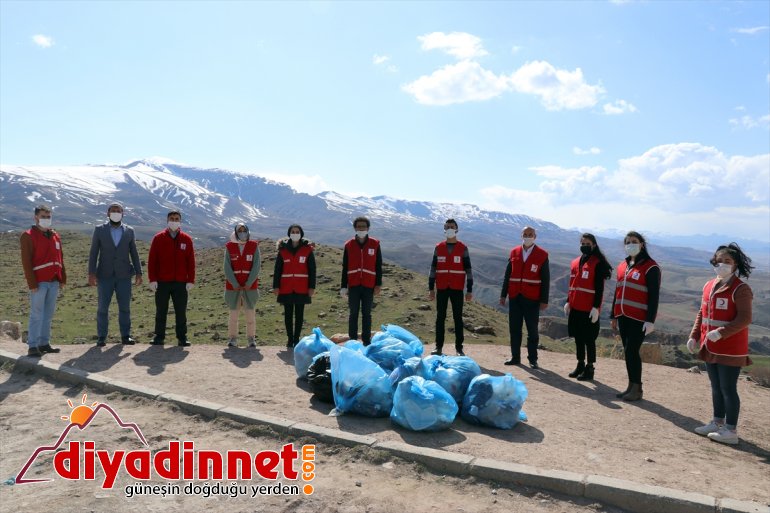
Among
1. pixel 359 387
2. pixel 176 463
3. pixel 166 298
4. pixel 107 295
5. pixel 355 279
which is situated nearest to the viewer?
pixel 176 463

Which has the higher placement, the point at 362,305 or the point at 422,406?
the point at 362,305

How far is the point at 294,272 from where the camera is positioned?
378 inches

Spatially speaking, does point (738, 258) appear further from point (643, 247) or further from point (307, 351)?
point (307, 351)

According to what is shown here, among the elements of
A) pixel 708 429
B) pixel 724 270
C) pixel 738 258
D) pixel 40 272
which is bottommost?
pixel 708 429

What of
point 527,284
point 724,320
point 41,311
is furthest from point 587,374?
point 41,311

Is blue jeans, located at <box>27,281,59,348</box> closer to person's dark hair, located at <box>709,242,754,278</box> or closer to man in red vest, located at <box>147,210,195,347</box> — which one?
man in red vest, located at <box>147,210,195,347</box>

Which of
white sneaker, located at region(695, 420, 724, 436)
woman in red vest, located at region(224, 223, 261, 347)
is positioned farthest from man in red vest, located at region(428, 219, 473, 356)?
white sneaker, located at region(695, 420, 724, 436)

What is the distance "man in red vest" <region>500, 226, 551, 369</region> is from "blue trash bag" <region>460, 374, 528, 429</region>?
2.83 meters

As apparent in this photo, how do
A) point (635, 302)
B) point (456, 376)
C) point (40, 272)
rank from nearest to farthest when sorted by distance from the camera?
point (456, 376)
point (635, 302)
point (40, 272)

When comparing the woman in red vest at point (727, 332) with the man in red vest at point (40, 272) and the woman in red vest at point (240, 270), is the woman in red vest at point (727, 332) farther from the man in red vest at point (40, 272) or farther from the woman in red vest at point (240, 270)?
the man in red vest at point (40, 272)

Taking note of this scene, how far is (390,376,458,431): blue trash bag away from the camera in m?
5.52

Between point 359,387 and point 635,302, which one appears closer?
point 359,387

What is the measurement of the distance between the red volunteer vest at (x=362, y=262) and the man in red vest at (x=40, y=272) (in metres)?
4.74

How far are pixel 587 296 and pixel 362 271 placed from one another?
3.77 m
